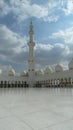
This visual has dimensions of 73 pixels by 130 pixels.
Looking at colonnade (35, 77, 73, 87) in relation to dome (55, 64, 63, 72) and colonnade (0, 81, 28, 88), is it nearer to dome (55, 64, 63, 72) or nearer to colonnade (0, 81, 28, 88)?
dome (55, 64, 63, 72)

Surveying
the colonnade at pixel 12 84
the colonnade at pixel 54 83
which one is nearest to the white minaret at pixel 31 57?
the colonnade at pixel 12 84

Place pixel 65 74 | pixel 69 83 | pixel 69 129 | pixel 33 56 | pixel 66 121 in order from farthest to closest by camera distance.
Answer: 1. pixel 33 56
2. pixel 69 83
3. pixel 65 74
4. pixel 66 121
5. pixel 69 129

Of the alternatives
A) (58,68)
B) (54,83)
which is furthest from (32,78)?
(58,68)

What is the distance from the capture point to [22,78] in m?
43.1

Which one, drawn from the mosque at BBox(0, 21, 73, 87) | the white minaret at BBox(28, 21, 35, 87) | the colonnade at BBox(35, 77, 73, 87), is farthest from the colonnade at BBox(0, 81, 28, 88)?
the colonnade at BBox(35, 77, 73, 87)

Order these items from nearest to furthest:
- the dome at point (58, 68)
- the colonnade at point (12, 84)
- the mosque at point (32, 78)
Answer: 1. the mosque at point (32, 78)
2. the dome at point (58, 68)
3. the colonnade at point (12, 84)

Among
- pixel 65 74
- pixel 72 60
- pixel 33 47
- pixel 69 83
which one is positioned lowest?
pixel 69 83

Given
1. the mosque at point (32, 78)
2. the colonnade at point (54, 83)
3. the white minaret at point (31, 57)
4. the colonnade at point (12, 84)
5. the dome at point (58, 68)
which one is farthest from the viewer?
the colonnade at point (12, 84)

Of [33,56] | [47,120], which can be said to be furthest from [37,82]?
[47,120]

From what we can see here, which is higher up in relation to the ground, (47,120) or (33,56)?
(33,56)

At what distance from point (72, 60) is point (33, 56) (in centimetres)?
1139

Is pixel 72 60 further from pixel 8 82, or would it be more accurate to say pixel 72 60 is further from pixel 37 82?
pixel 8 82

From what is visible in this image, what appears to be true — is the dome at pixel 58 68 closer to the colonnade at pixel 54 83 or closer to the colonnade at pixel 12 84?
the colonnade at pixel 54 83

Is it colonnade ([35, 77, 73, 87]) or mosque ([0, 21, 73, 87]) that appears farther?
mosque ([0, 21, 73, 87])
